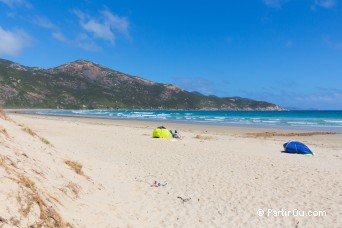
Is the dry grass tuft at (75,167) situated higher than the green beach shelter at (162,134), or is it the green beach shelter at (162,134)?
the dry grass tuft at (75,167)

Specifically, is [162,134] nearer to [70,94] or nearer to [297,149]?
[297,149]

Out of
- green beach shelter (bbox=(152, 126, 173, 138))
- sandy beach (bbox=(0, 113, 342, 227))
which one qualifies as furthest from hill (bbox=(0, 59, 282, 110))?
sandy beach (bbox=(0, 113, 342, 227))

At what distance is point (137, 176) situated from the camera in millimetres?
11477

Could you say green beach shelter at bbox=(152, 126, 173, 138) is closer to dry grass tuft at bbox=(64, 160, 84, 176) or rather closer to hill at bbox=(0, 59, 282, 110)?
dry grass tuft at bbox=(64, 160, 84, 176)

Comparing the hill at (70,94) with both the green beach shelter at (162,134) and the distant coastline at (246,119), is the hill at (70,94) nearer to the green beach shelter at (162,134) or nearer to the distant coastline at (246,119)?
the distant coastline at (246,119)

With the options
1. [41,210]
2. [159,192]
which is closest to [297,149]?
[159,192]

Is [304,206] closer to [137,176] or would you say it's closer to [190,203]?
[190,203]

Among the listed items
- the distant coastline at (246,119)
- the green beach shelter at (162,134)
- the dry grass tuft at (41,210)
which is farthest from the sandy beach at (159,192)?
the distant coastline at (246,119)

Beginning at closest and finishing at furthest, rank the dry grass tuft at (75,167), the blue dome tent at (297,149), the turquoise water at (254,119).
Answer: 1. the dry grass tuft at (75,167)
2. the blue dome tent at (297,149)
3. the turquoise water at (254,119)

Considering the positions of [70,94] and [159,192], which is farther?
[70,94]

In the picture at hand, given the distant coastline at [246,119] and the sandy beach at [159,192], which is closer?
the sandy beach at [159,192]

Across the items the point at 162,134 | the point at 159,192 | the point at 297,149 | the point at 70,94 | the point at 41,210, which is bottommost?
the point at 159,192

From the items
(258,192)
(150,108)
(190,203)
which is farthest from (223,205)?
(150,108)

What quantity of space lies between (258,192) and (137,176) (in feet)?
14.0
